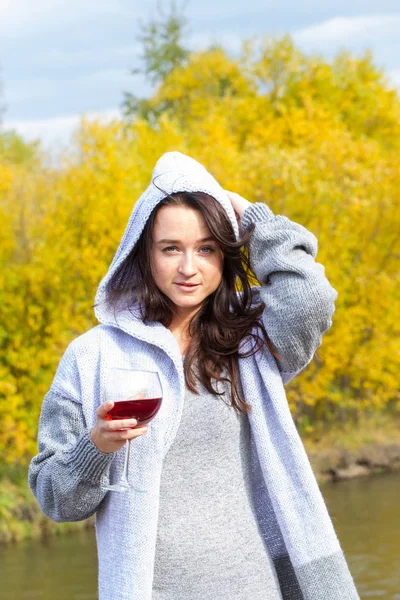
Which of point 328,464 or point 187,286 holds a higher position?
point 187,286

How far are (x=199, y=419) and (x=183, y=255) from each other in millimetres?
368

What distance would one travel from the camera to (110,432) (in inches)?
77.9

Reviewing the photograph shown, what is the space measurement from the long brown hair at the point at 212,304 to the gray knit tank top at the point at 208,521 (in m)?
0.09

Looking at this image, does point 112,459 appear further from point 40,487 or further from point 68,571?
point 68,571

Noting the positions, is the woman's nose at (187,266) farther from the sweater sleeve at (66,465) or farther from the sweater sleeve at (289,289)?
the sweater sleeve at (66,465)

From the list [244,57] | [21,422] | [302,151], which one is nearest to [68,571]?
[21,422]

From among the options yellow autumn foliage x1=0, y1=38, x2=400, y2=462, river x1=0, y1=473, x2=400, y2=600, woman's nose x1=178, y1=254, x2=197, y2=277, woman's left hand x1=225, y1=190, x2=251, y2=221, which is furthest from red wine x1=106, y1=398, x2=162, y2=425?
yellow autumn foliage x1=0, y1=38, x2=400, y2=462

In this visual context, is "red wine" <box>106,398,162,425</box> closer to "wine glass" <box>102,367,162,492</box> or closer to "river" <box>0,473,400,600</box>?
"wine glass" <box>102,367,162,492</box>

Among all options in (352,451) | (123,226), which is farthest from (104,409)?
(352,451)

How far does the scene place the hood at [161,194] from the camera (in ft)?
7.78

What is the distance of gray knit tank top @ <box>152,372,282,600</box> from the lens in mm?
2174

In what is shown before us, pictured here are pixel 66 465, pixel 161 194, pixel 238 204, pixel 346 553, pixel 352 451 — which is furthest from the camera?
pixel 352 451

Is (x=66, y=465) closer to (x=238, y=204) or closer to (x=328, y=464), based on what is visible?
(x=238, y=204)

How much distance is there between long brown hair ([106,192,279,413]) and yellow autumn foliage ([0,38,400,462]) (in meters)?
9.46
